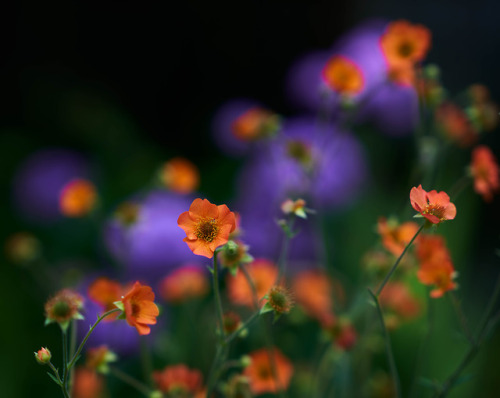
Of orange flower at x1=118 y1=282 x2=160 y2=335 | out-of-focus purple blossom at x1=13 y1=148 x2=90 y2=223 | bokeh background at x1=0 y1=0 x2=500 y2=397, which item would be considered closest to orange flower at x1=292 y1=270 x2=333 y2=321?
orange flower at x1=118 y1=282 x2=160 y2=335

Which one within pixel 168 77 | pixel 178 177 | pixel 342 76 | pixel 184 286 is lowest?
pixel 168 77

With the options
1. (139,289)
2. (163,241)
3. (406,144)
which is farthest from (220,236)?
(406,144)

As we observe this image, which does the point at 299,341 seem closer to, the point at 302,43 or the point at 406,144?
the point at 406,144

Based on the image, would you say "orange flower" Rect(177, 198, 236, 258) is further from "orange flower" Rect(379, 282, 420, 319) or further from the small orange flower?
"orange flower" Rect(379, 282, 420, 319)

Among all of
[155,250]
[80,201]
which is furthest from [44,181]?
[80,201]

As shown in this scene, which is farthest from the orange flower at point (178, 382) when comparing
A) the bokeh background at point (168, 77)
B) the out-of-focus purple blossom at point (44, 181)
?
the out-of-focus purple blossom at point (44, 181)

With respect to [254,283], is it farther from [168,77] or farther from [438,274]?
[168,77]
